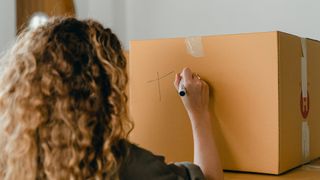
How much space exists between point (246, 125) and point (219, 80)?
0.38 ft

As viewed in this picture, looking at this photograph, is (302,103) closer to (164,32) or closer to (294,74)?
(294,74)

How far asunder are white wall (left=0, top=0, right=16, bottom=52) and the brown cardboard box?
712 mm

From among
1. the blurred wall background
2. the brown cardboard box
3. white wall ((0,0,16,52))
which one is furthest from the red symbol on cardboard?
white wall ((0,0,16,52))

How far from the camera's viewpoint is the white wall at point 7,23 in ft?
5.54

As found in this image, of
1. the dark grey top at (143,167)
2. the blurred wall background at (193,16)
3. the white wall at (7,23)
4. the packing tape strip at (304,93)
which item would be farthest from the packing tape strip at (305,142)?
the white wall at (7,23)

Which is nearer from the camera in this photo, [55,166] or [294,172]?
[55,166]

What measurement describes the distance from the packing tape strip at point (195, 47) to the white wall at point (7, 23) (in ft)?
2.78

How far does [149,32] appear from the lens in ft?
7.12

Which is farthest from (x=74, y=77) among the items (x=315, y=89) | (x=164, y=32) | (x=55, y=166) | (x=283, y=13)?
(x=164, y=32)

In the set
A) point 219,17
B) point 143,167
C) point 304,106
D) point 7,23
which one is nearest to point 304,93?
→ point 304,106

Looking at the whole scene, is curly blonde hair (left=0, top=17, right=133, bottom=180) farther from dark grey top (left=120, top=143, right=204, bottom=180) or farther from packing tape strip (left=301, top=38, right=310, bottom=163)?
packing tape strip (left=301, top=38, right=310, bottom=163)

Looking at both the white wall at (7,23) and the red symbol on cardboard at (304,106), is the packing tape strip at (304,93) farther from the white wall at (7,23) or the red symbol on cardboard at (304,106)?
the white wall at (7,23)

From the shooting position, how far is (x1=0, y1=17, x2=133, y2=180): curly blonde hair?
2.45ft

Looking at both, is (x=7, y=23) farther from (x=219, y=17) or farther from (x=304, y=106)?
(x=304, y=106)
